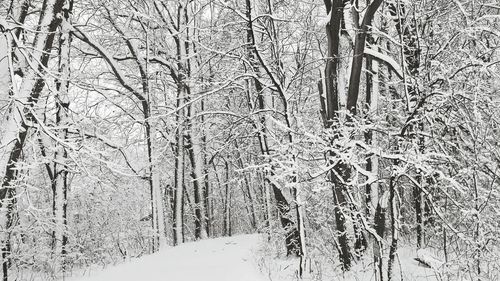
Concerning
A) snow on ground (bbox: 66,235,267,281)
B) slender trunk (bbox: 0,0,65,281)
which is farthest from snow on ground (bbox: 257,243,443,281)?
slender trunk (bbox: 0,0,65,281)

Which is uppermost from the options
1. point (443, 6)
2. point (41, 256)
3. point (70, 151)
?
point (443, 6)

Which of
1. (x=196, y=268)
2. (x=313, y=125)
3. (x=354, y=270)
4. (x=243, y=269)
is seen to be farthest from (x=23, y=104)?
(x=313, y=125)

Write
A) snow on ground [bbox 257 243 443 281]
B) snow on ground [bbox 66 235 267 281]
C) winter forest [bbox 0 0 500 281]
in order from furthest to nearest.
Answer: snow on ground [bbox 66 235 267 281]
snow on ground [bbox 257 243 443 281]
winter forest [bbox 0 0 500 281]

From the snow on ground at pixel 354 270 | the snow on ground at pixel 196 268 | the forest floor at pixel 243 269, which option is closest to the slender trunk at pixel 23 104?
the snow on ground at pixel 196 268

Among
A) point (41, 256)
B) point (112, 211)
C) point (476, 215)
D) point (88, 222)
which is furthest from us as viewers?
point (112, 211)

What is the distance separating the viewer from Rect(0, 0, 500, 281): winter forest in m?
5.69

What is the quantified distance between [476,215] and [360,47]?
115 inches

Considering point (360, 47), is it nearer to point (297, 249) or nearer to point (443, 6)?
point (443, 6)

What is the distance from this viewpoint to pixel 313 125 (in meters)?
11.3

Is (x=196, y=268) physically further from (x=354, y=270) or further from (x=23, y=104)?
(x=23, y=104)

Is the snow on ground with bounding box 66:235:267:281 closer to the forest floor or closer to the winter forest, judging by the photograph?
the forest floor

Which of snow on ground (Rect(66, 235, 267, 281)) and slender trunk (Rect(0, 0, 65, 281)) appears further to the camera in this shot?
snow on ground (Rect(66, 235, 267, 281))

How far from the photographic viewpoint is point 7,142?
5.92 m

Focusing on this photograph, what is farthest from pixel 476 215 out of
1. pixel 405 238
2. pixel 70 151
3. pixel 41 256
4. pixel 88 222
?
pixel 88 222
